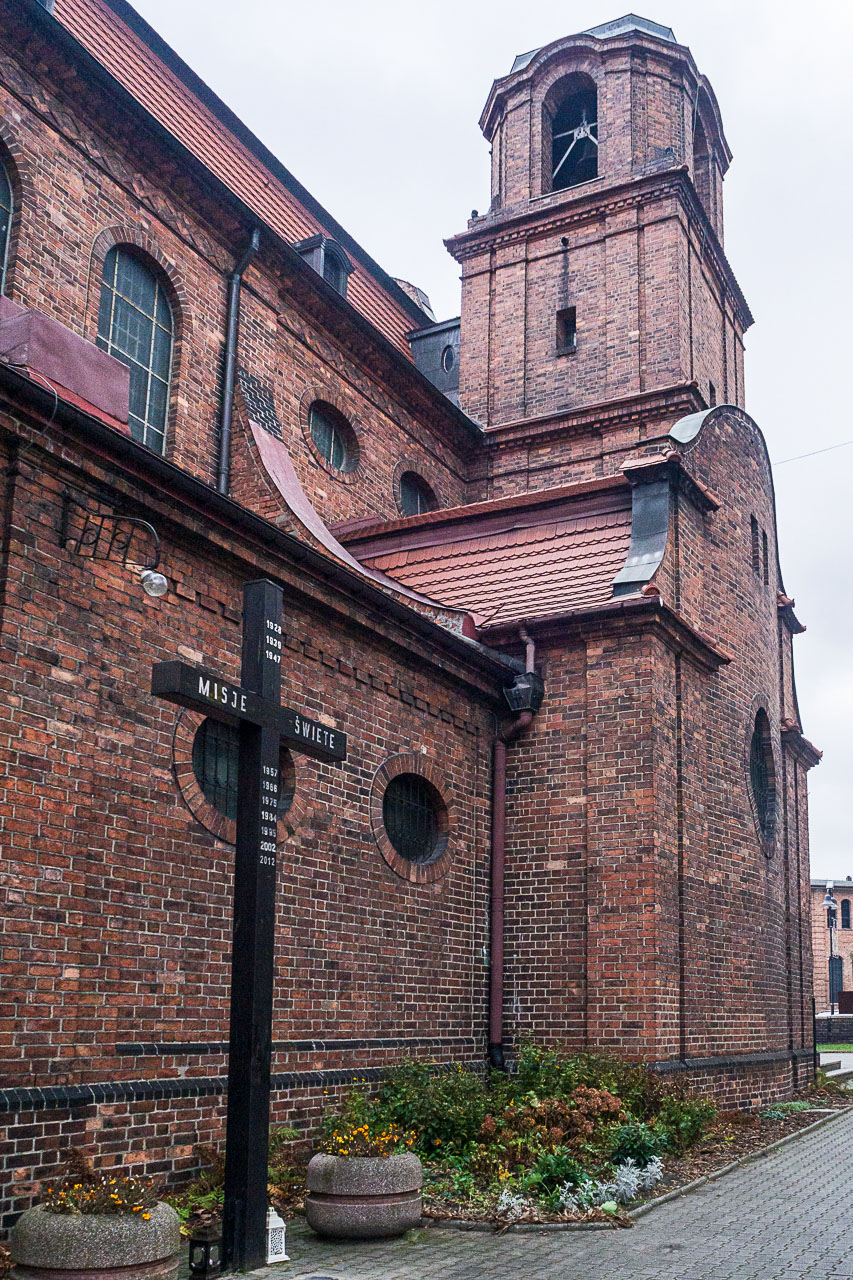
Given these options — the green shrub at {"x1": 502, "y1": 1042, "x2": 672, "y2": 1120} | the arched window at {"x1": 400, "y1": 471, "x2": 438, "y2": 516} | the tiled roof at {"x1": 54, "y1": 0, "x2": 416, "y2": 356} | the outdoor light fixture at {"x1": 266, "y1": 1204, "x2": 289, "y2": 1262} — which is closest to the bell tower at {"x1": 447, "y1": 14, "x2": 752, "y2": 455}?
the arched window at {"x1": 400, "y1": 471, "x2": 438, "y2": 516}

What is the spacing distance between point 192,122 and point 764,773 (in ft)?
37.7

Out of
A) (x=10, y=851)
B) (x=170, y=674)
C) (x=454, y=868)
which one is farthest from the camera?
(x=454, y=868)

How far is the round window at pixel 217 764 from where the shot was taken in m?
8.90

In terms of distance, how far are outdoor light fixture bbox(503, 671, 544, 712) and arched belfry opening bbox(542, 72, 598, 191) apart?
12428 millimetres

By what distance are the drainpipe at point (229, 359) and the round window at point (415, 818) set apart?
4.18m

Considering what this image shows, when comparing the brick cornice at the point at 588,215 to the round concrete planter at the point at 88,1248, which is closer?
the round concrete planter at the point at 88,1248

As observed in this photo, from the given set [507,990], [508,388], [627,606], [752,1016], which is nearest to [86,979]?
[507,990]

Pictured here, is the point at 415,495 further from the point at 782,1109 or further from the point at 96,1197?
the point at 96,1197

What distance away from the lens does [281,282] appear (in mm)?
15852

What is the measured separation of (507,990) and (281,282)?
29.9ft

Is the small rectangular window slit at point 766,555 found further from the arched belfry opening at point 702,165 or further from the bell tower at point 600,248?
the arched belfry opening at point 702,165

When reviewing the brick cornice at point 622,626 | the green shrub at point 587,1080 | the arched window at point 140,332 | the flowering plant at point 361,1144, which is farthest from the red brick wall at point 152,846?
the arched window at point 140,332

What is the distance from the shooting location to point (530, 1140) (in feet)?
30.5

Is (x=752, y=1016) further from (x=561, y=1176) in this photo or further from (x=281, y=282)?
(x=281, y=282)
